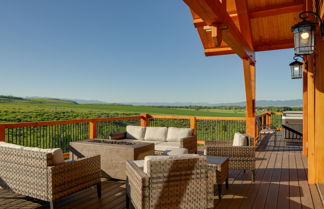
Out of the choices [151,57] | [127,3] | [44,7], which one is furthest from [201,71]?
[44,7]

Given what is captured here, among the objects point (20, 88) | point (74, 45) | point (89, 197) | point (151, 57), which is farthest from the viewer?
point (20, 88)

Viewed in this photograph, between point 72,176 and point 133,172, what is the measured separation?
86cm

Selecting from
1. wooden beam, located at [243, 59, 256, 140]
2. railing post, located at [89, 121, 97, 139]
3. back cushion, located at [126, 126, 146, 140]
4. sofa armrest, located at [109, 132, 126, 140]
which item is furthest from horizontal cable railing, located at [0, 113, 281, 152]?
back cushion, located at [126, 126, 146, 140]

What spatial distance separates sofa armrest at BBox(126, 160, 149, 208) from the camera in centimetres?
230

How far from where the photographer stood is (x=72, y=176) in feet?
9.58

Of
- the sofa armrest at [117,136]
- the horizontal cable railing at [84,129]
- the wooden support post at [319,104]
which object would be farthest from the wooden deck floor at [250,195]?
the sofa armrest at [117,136]

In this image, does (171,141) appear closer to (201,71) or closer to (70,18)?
(70,18)

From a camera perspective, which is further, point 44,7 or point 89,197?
point 44,7

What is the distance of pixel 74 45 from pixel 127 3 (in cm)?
919

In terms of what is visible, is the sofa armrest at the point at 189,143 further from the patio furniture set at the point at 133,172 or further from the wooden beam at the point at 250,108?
the wooden beam at the point at 250,108

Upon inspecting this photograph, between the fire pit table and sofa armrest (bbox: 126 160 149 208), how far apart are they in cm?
115

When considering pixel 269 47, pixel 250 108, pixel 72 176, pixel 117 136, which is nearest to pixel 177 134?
pixel 117 136

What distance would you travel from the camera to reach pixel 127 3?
21656mm

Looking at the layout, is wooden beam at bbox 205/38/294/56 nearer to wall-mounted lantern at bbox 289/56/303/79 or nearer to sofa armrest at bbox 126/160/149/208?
wall-mounted lantern at bbox 289/56/303/79
